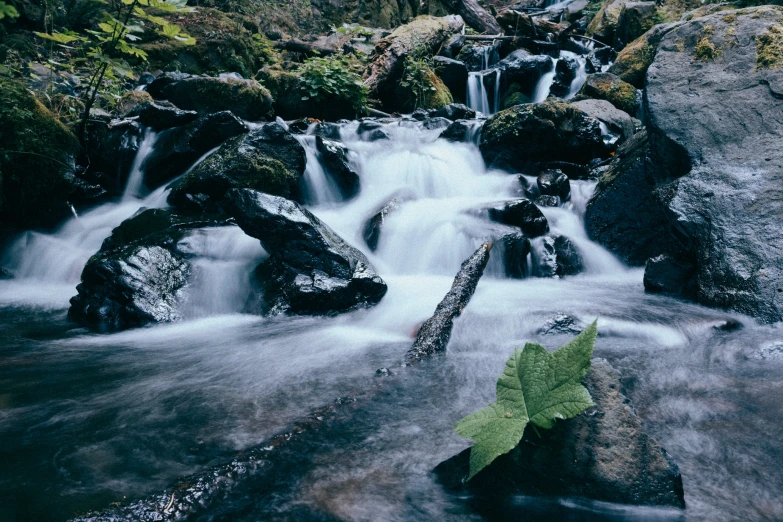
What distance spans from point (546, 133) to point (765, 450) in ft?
23.1

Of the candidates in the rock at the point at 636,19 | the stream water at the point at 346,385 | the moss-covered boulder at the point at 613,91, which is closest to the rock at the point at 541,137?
the moss-covered boulder at the point at 613,91

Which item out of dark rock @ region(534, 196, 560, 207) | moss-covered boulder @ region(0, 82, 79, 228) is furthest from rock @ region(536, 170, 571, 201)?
moss-covered boulder @ region(0, 82, 79, 228)

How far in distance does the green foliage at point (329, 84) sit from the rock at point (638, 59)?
665 centimetres

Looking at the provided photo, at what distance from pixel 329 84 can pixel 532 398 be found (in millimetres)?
10478

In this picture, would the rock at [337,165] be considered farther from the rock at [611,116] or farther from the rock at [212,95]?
the rock at [611,116]

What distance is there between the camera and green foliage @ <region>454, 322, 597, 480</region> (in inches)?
61.9

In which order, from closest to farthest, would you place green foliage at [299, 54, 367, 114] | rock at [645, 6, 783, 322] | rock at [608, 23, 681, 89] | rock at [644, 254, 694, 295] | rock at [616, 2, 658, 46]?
rock at [645, 6, 783, 322] → rock at [644, 254, 694, 295] → green foliage at [299, 54, 367, 114] → rock at [608, 23, 681, 89] → rock at [616, 2, 658, 46]

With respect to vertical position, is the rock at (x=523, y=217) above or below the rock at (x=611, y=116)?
below

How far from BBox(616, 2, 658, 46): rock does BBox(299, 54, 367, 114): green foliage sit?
9.85 meters

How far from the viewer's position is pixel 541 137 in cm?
827

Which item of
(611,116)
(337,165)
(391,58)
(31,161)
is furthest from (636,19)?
(31,161)

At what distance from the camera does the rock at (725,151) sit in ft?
13.6

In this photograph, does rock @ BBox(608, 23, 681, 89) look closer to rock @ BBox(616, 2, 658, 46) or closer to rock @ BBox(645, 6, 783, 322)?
rock @ BBox(616, 2, 658, 46)

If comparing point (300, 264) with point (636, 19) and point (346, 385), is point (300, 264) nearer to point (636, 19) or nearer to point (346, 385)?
point (346, 385)
